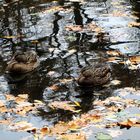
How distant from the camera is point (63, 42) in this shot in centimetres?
1361

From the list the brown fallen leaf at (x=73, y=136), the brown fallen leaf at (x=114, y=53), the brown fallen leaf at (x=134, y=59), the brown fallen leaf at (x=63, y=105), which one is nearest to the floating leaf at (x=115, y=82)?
the brown fallen leaf at (x=134, y=59)

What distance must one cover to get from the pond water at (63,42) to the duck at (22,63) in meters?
0.19

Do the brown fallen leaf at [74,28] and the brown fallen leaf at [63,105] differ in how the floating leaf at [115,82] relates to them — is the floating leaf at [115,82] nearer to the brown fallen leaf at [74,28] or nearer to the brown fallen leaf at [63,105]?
the brown fallen leaf at [63,105]

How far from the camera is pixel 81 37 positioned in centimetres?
1399

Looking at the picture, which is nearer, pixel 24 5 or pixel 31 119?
pixel 31 119

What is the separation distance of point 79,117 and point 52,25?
6882 millimetres

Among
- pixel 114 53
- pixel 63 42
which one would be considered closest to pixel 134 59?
pixel 114 53

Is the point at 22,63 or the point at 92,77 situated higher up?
the point at 22,63

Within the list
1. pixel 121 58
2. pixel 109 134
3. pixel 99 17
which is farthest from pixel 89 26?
pixel 109 134

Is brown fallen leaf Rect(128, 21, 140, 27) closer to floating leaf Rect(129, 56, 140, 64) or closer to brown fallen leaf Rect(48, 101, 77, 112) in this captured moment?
floating leaf Rect(129, 56, 140, 64)

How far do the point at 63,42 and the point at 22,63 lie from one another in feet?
6.86

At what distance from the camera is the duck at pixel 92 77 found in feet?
34.4

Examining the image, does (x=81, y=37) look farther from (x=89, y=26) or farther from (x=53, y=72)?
(x=53, y=72)

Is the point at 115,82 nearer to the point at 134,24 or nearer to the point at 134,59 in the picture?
the point at 134,59
